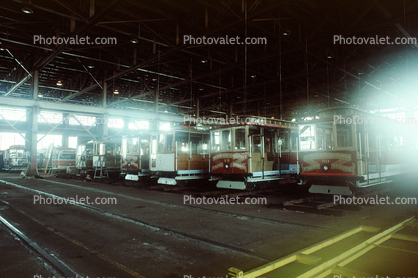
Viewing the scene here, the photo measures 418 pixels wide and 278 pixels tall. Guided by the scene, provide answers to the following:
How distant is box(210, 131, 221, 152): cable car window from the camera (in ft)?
38.7

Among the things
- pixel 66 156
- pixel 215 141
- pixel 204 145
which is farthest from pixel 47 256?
pixel 66 156

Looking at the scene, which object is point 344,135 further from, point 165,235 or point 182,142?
point 182,142

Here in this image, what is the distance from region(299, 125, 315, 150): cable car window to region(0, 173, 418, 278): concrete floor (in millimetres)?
2741

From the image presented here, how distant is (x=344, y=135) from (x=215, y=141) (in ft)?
17.1

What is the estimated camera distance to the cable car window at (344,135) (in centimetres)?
874

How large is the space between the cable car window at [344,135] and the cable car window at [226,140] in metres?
4.17

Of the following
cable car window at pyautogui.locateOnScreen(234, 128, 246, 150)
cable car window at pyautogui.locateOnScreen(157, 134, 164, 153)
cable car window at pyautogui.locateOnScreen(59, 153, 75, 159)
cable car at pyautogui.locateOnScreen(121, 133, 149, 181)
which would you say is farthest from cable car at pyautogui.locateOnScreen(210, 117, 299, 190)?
cable car window at pyautogui.locateOnScreen(59, 153, 75, 159)

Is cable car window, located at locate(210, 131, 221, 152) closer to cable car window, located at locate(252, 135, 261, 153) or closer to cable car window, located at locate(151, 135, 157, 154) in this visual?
cable car window, located at locate(252, 135, 261, 153)

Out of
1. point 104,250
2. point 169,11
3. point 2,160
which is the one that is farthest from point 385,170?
point 2,160

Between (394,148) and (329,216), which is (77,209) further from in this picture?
(394,148)

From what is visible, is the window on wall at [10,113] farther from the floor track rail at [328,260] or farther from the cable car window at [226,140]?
the floor track rail at [328,260]

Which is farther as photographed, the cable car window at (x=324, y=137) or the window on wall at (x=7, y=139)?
the window on wall at (x=7, y=139)

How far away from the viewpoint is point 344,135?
895cm

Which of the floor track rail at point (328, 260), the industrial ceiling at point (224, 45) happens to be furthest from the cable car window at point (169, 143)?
the floor track rail at point (328, 260)
